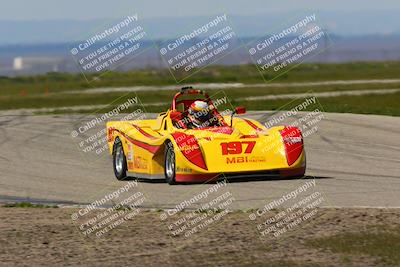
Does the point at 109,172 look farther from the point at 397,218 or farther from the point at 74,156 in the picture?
the point at 397,218

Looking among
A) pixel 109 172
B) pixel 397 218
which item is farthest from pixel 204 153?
pixel 397 218

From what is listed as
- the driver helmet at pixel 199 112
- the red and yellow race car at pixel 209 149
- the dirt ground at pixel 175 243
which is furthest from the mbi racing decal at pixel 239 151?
the dirt ground at pixel 175 243

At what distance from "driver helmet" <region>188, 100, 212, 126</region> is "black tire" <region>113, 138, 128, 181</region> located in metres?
1.60

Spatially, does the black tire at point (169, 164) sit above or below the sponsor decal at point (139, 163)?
below

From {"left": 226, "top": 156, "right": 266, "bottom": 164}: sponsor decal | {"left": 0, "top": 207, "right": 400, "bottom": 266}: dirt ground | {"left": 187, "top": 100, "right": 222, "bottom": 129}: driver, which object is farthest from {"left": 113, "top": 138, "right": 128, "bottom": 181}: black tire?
{"left": 0, "top": 207, "right": 400, "bottom": 266}: dirt ground

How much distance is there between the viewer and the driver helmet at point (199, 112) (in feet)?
65.7

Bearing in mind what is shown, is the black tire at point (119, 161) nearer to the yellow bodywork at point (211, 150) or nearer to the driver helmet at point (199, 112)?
the yellow bodywork at point (211, 150)

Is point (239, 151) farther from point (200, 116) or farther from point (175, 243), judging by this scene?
point (175, 243)

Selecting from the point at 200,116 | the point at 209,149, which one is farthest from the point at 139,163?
the point at 209,149

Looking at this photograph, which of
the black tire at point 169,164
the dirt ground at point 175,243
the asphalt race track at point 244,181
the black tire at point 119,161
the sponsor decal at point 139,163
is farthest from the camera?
the black tire at point 119,161

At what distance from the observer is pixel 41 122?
32156mm

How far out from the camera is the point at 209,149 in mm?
18641

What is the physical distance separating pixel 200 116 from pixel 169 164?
4.38ft

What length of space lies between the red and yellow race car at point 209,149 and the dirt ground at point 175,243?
3.69 m
